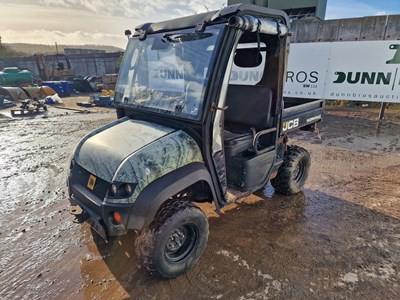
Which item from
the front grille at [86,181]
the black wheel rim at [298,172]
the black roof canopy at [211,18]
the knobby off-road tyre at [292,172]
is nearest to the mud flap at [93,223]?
the front grille at [86,181]

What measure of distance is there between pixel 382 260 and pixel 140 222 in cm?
252

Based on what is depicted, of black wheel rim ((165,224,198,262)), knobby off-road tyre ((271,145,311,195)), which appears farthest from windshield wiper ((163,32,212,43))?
knobby off-road tyre ((271,145,311,195))

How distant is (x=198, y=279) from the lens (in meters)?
2.56

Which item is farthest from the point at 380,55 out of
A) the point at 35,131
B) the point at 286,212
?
the point at 35,131

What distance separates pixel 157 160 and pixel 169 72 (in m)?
1.03

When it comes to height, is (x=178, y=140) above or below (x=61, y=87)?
above

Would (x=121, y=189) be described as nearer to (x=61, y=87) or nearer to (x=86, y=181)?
(x=86, y=181)

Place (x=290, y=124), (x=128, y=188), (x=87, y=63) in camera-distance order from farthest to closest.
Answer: (x=87, y=63) < (x=290, y=124) < (x=128, y=188)

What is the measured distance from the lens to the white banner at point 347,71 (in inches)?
304

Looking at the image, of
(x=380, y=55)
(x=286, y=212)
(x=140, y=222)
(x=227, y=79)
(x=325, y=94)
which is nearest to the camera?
(x=140, y=222)

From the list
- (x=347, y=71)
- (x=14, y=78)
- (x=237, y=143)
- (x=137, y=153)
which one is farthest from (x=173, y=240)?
(x=14, y=78)

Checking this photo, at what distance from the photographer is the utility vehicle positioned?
7.43 feet

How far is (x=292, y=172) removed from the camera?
12.7ft

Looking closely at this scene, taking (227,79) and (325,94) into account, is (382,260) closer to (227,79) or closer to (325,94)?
(227,79)
